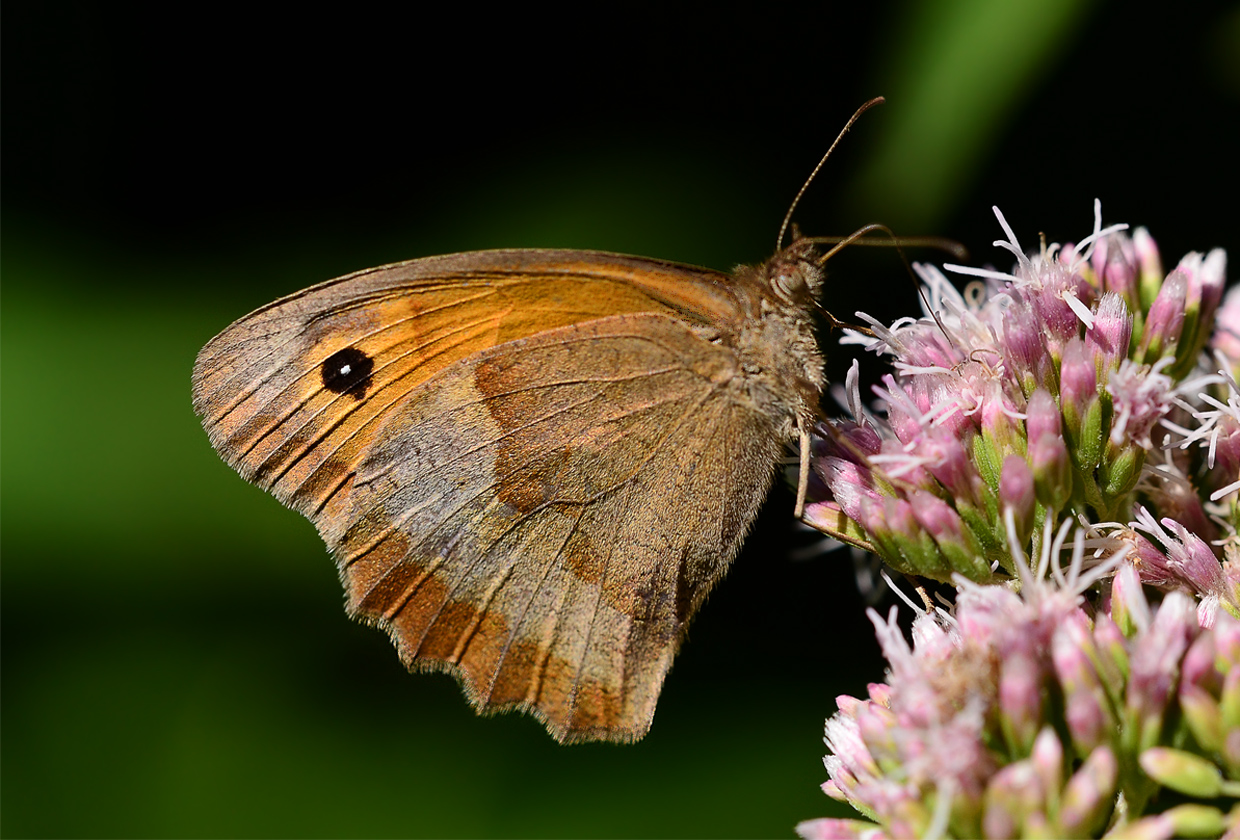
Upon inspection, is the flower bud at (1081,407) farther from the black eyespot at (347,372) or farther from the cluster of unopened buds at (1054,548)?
the black eyespot at (347,372)

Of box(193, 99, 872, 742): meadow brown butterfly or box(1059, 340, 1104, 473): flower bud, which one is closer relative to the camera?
box(1059, 340, 1104, 473): flower bud

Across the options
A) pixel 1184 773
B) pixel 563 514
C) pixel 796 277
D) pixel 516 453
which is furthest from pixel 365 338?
pixel 1184 773

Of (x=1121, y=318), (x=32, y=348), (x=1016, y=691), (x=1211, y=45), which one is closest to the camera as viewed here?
(x=1016, y=691)

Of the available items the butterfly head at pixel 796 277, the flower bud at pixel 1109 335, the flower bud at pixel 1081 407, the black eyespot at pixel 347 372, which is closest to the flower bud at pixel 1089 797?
the flower bud at pixel 1081 407

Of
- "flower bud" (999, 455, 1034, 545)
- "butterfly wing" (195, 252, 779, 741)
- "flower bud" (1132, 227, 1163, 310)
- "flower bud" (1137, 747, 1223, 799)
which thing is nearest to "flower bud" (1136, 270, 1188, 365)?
"flower bud" (1132, 227, 1163, 310)

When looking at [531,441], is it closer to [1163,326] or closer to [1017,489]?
[1017,489]

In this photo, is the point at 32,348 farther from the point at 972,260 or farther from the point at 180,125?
the point at 972,260

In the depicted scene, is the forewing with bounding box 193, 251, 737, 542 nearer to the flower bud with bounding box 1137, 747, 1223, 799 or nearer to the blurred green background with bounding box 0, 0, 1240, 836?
the blurred green background with bounding box 0, 0, 1240, 836

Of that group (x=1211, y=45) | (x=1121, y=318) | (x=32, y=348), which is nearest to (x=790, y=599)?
(x=1121, y=318)
